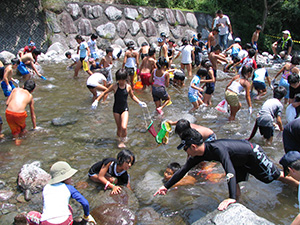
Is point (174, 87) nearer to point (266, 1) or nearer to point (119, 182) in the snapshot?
point (119, 182)

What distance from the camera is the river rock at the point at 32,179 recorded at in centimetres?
413

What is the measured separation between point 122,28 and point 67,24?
3.05 metres

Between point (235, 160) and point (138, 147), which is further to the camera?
point (138, 147)

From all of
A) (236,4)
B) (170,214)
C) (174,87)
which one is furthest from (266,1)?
(170,214)

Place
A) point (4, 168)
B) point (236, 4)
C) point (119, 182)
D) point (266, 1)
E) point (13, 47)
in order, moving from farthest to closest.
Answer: point (236, 4) < point (266, 1) < point (13, 47) < point (4, 168) < point (119, 182)

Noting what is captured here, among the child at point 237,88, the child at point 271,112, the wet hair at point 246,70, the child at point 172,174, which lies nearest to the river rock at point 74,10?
the child at point 237,88

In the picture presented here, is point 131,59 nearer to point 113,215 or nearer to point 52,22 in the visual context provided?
point 113,215

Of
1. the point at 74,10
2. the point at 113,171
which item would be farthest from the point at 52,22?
the point at 113,171

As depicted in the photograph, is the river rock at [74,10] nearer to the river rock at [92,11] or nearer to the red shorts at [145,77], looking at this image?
the river rock at [92,11]

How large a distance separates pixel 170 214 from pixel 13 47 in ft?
41.2

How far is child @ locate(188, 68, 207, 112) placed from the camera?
674 cm

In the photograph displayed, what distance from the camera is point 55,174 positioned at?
9.88ft

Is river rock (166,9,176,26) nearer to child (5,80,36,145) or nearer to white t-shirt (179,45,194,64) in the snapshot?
white t-shirt (179,45,194,64)

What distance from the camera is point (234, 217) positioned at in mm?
2822
